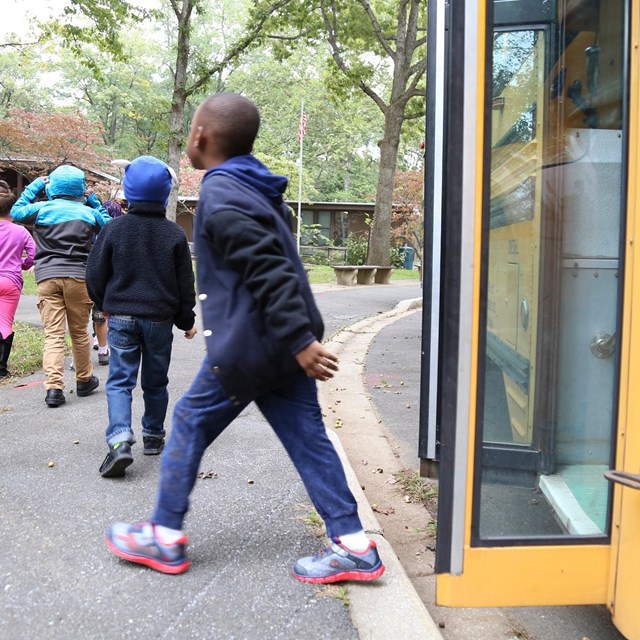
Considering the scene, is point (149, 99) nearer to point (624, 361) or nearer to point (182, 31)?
point (182, 31)

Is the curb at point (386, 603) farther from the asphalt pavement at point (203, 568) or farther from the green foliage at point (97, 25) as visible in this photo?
the green foliage at point (97, 25)

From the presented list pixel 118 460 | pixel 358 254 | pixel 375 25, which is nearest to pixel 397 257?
pixel 358 254

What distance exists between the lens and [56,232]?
5211 millimetres

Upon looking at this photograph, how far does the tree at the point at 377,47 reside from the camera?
20.1m

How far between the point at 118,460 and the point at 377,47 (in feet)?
71.5

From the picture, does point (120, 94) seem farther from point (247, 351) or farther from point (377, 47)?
point (247, 351)

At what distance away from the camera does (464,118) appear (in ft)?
6.77

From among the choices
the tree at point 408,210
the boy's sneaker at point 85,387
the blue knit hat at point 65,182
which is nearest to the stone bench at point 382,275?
the tree at point 408,210

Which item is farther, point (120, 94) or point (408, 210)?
point (120, 94)

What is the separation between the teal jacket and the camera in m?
5.20

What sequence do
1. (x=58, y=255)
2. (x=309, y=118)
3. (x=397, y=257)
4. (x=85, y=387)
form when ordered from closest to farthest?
(x=58, y=255) → (x=85, y=387) → (x=397, y=257) → (x=309, y=118)

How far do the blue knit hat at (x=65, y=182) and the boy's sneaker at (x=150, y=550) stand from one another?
3.22 meters

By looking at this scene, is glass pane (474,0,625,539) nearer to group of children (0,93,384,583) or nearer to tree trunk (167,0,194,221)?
group of children (0,93,384,583)

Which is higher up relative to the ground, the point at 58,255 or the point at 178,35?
the point at 178,35
